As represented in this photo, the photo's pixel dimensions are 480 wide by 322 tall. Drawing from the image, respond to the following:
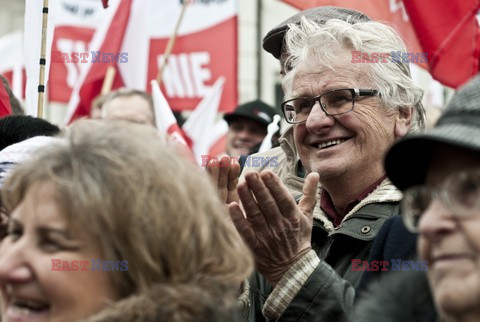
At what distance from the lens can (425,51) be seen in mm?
5801

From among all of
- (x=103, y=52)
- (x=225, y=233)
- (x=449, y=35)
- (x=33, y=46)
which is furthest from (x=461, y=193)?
(x=103, y=52)

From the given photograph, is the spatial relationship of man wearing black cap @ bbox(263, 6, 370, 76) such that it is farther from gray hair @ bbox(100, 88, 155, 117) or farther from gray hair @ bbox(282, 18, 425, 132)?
gray hair @ bbox(100, 88, 155, 117)

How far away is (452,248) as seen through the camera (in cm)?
200

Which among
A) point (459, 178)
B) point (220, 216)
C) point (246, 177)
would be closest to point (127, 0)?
point (246, 177)

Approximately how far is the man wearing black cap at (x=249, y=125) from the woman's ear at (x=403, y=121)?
10.5 feet

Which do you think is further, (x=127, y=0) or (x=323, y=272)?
(x=127, y=0)

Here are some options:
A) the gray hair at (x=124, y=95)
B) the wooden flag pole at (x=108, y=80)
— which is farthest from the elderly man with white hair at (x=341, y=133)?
the wooden flag pole at (x=108, y=80)

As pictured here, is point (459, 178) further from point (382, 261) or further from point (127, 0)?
point (127, 0)

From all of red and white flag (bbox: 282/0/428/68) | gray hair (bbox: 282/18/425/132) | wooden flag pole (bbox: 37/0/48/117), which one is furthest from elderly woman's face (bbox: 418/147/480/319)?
red and white flag (bbox: 282/0/428/68)

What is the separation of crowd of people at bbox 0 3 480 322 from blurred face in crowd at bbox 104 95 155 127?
9.14 feet

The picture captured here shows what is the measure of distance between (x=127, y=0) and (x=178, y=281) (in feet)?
17.2

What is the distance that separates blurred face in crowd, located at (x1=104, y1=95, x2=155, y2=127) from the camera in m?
6.34

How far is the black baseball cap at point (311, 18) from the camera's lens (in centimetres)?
424

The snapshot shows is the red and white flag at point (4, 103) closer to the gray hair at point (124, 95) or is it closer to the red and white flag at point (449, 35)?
the gray hair at point (124, 95)
